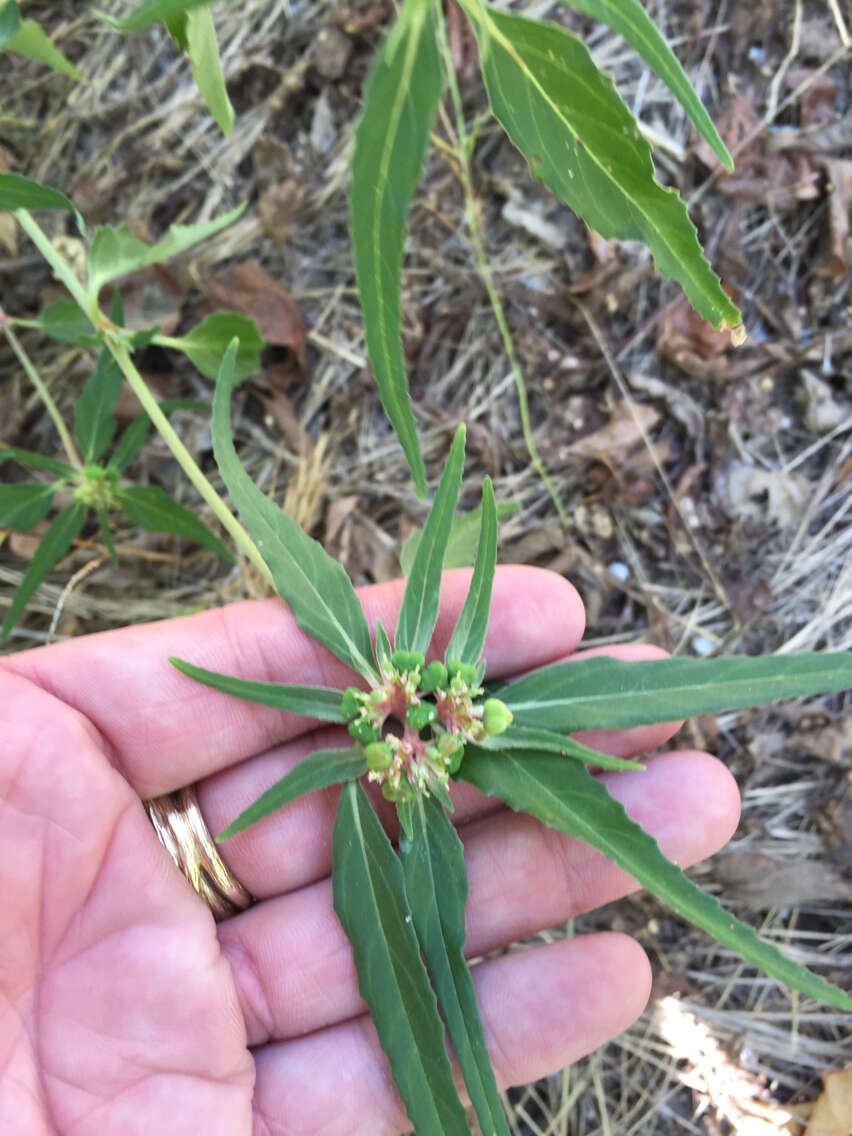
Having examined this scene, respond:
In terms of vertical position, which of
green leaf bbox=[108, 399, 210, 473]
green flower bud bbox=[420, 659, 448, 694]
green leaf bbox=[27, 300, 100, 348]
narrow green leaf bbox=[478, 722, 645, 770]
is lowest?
narrow green leaf bbox=[478, 722, 645, 770]

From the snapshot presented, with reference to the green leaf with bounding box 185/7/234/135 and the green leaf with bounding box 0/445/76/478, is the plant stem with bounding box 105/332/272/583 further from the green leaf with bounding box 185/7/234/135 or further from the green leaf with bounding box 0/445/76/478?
the green leaf with bounding box 185/7/234/135

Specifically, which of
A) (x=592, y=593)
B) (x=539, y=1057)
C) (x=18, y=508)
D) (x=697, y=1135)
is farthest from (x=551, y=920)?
(x=18, y=508)

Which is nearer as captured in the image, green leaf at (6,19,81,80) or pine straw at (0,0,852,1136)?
green leaf at (6,19,81,80)

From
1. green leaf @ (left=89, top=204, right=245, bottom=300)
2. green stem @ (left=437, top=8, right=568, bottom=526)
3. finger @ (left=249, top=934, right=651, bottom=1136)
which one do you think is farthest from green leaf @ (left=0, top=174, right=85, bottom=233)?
finger @ (left=249, top=934, right=651, bottom=1136)

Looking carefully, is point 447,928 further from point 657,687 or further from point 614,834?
point 657,687

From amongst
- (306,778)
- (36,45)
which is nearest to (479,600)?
(306,778)

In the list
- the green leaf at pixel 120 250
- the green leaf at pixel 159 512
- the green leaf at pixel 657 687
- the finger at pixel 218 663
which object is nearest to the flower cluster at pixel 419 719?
the green leaf at pixel 657 687

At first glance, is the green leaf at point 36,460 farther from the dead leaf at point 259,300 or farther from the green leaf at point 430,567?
the green leaf at point 430,567
